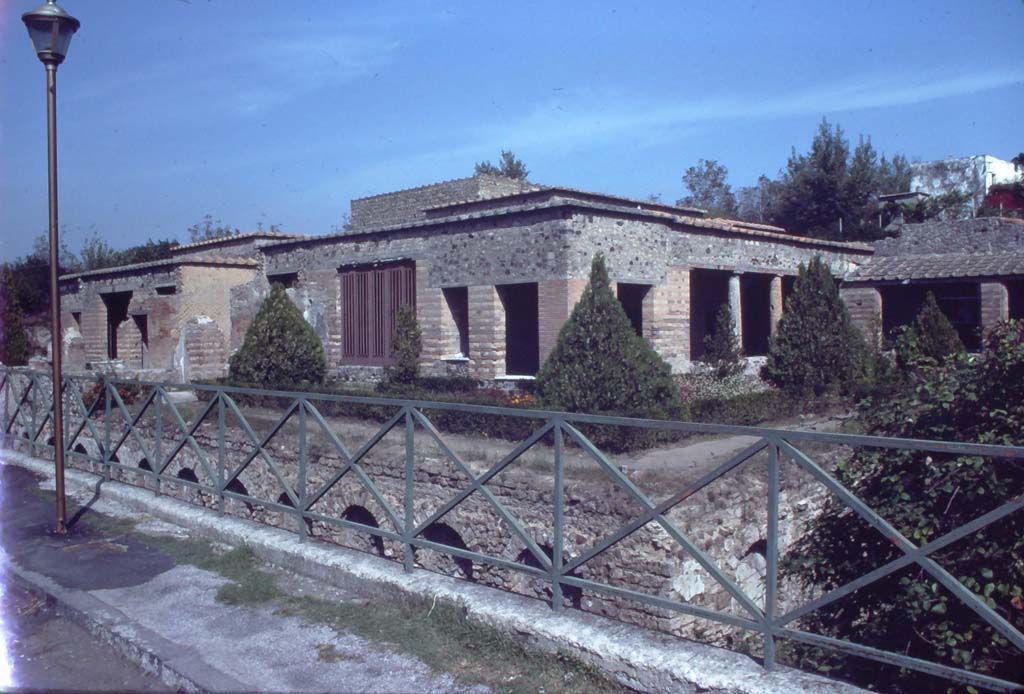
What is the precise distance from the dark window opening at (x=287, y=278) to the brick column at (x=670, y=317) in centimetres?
858

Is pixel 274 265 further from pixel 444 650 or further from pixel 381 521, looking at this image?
pixel 444 650

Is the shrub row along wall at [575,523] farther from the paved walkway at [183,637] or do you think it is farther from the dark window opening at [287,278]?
the dark window opening at [287,278]

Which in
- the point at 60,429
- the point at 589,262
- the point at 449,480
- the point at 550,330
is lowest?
the point at 449,480

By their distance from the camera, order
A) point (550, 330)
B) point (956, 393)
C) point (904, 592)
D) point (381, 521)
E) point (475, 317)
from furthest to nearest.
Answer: point (475, 317) < point (550, 330) < point (381, 521) < point (956, 393) < point (904, 592)

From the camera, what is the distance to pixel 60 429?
23.9 feet

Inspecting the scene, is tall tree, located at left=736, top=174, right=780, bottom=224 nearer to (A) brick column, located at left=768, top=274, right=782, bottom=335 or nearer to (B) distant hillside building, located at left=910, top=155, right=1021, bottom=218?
(B) distant hillside building, located at left=910, top=155, right=1021, bottom=218

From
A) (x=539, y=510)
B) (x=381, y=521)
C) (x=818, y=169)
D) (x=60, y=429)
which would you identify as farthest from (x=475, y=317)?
(x=818, y=169)

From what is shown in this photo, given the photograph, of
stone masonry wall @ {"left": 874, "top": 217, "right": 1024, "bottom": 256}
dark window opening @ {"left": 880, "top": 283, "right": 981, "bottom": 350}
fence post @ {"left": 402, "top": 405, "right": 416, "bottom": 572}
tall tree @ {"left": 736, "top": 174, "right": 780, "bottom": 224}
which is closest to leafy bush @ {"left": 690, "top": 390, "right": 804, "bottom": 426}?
dark window opening @ {"left": 880, "top": 283, "right": 981, "bottom": 350}

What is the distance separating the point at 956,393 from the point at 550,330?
30.9ft

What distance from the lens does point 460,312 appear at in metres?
16.7

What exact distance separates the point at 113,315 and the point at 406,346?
12.4 meters

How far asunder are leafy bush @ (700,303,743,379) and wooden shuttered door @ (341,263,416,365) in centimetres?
613

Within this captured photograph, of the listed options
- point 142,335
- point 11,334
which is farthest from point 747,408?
point 11,334

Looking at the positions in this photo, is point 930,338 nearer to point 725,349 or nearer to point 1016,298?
point 1016,298
